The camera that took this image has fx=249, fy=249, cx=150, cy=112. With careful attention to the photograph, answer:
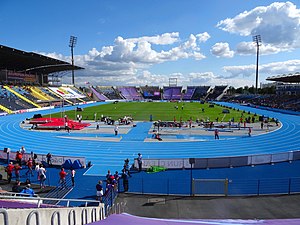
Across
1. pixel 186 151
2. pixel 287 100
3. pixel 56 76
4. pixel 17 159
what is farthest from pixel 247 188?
pixel 56 76

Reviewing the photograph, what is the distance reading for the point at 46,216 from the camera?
4203 mm

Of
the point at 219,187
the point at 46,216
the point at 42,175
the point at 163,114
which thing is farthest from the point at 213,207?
the point at 163,114

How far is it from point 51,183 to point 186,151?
37.8ft

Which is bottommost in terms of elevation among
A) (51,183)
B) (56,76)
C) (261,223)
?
(51,183)

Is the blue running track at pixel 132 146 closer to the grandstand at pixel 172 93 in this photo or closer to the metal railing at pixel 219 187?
the metal railing at pixel 219 187

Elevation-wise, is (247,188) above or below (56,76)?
below

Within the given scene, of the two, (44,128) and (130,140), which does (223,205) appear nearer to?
(130,140)

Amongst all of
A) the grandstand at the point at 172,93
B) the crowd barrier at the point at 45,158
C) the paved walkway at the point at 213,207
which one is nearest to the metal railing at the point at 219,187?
the paved walkway at the point at 213,207

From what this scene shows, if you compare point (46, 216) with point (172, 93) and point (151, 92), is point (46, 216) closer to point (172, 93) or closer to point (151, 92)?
point (172, 93)

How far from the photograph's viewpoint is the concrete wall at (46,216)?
3.48m

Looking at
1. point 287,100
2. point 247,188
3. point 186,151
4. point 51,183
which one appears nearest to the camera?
point 247,188

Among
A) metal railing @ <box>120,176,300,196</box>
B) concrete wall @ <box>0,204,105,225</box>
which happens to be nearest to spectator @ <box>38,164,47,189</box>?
metal railing @ <box>120,176,300,196</box>

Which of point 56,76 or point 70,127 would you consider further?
point 56,76

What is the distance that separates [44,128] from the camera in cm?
3272
